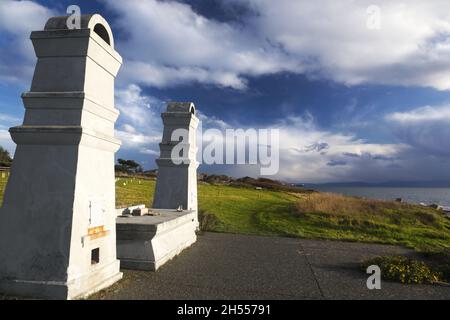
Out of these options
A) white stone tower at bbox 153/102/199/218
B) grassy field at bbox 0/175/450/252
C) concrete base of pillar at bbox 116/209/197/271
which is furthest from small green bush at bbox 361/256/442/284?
white stone tower at bbox 153/102/199/218

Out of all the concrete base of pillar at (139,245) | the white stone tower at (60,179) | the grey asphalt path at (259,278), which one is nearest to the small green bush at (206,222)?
the grey asphalt path at (259,278)

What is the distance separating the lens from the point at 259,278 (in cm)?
744

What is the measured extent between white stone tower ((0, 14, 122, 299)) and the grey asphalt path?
2.57ft

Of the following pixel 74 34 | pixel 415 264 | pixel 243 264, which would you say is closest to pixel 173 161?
pixel 243 264

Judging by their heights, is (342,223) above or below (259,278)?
above

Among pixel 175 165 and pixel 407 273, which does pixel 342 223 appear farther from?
pixel 407 273

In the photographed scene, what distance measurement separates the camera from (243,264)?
28.4 feet

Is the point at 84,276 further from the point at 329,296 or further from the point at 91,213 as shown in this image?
the point at 329,296

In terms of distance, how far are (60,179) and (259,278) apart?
4.30 m

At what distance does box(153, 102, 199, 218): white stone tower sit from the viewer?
474 inches

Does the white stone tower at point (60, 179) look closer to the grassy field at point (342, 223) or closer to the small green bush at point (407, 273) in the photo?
the small green bush at point (407, 273)

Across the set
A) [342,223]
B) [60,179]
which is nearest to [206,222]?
[342,223]

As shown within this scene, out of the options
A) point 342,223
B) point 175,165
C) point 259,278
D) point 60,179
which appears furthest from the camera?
point 342,223

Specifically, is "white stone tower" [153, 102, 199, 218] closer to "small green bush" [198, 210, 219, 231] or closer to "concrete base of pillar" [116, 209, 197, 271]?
"small green bush" [198, 210, 219, 231]
